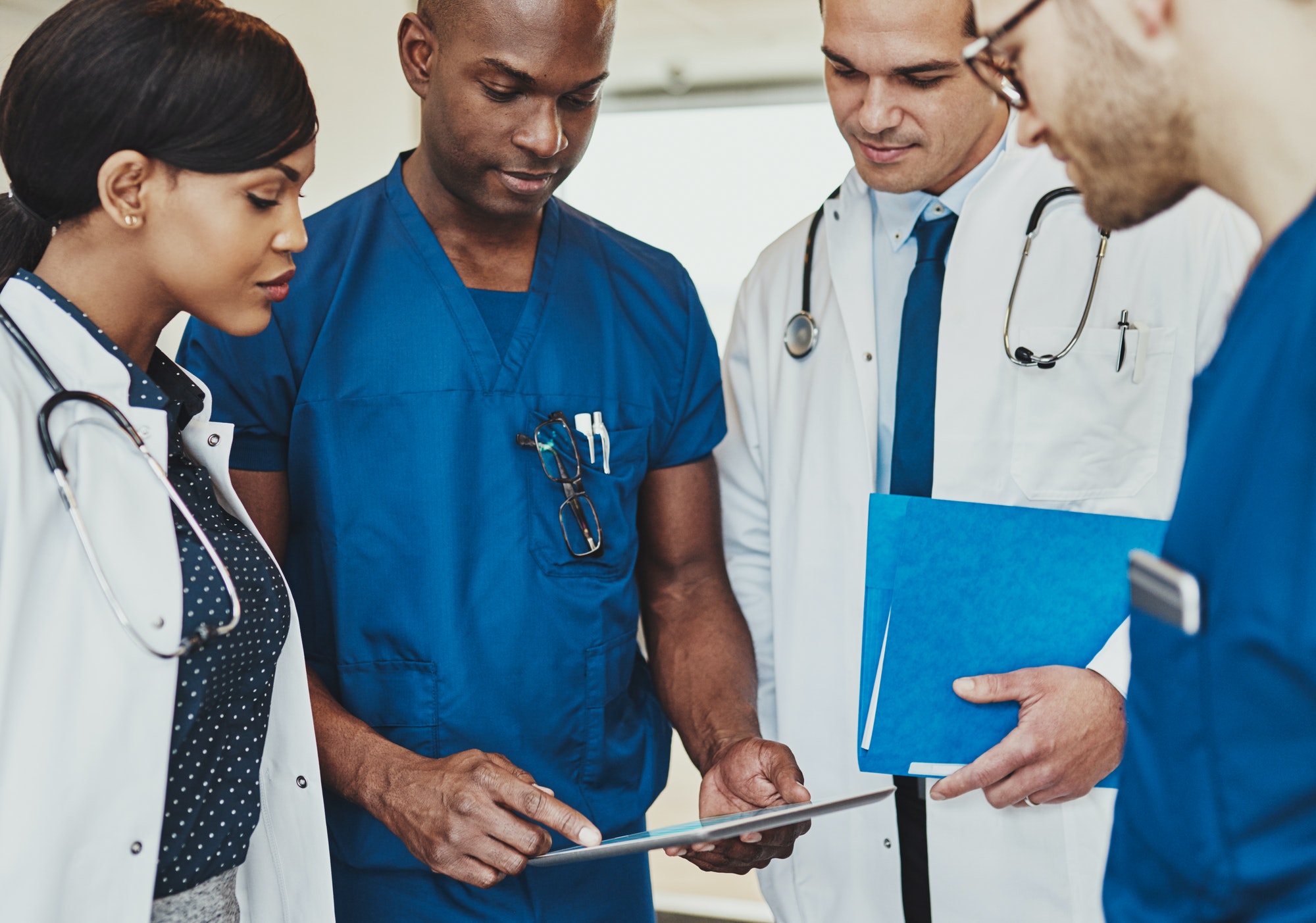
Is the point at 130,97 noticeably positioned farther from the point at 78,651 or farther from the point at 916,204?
the point at 916,204

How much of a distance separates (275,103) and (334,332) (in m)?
0.39

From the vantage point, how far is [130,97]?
3.30ft

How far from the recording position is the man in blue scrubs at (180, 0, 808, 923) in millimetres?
1373

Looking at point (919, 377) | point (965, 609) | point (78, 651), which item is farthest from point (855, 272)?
point (78, 651)

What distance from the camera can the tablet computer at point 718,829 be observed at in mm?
960

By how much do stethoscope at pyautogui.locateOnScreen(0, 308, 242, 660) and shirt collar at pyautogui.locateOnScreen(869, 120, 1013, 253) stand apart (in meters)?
1.04

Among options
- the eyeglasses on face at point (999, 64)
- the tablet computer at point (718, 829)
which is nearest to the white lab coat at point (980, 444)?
the tablet computer at point (718, 829)

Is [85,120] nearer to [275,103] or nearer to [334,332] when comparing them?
[275,103]

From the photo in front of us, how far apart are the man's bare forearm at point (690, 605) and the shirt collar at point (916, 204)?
0.44 metres

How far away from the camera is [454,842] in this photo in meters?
1.19

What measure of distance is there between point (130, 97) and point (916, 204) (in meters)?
1.06

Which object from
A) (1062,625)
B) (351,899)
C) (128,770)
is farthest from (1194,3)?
→ (351,899)

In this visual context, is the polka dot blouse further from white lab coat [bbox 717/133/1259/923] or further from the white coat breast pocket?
the white coat breast pocket

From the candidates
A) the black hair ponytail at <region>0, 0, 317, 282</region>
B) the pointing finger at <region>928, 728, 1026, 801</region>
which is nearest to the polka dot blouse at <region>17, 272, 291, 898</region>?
the black hair ponytail at <region>0, 0, 317, 282</region>
